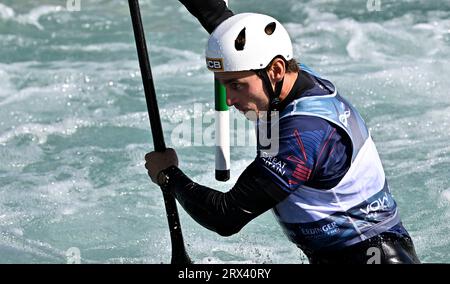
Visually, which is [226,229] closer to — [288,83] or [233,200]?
[233,200]

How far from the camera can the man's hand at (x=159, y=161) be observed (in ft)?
11.3

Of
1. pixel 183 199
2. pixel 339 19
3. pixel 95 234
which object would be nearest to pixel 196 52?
pixel 339 19

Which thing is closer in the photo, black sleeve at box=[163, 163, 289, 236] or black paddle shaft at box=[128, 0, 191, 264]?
black sleeve at box=[163, 163, 289, 236]

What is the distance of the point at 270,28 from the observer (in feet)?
10.4

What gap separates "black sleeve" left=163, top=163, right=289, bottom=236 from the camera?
10.1ft

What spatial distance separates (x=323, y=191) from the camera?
10.3 ft

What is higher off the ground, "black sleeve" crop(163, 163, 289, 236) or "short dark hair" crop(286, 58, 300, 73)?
"short dark hair" crop(286, 58, 300, 73)

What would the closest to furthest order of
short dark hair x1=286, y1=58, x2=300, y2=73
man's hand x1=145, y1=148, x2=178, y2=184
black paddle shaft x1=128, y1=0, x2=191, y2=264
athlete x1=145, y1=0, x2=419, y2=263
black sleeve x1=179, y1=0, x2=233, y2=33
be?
athlete x1=145, y1=0, x2=419, y2=263, short dark hair x1=286, y1=58, x2=300, y2=73, man's hand x1=145, y1=148, x2=178, y2=184, black paddle shaft x1=128, y1=0, x2=191, y2=264, black sleeve x1=179, y1=0, x2=233, y2=33

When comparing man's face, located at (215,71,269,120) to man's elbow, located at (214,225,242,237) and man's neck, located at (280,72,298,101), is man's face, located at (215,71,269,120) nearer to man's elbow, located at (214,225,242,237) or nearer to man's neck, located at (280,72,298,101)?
man's neck, located at (280,72,298,101)

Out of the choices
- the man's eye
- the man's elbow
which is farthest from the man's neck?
the man's elbow

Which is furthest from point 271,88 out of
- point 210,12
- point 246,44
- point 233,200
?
point 210,12

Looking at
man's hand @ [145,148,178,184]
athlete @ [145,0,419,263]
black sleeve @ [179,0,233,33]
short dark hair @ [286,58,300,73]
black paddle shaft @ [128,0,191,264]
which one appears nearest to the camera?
athlete @ [145,0,419,263]

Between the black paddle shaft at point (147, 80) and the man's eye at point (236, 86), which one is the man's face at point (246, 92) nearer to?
the man's eye at point (236, 86)
